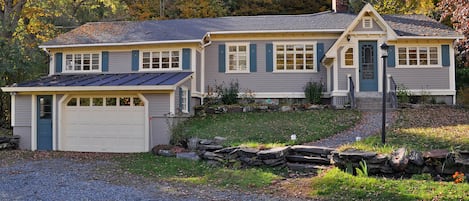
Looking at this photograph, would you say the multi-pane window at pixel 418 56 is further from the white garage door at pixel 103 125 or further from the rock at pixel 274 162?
the white garage door at pixel 103 125

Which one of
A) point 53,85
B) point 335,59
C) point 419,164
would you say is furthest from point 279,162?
point 53,85

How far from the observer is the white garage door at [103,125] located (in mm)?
13836

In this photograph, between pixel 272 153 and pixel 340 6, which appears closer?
pixel 272 153

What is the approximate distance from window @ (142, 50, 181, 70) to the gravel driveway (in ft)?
22.1

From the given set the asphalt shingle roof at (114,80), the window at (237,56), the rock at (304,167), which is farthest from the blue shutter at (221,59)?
the rock at (304,167)

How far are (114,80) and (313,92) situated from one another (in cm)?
791

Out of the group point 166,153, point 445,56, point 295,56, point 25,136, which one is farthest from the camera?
point 295,56

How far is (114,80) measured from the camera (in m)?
14.9

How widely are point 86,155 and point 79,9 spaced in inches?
646

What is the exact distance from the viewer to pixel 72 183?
8.48m

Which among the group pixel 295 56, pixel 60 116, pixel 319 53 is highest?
pixel 319 53

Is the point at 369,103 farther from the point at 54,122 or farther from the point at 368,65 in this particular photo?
the point at 54,122

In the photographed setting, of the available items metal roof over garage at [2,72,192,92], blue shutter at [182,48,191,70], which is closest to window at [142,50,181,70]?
blue shutter at [182,48,191,70]

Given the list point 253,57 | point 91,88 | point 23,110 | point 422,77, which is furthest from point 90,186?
point 422,77
